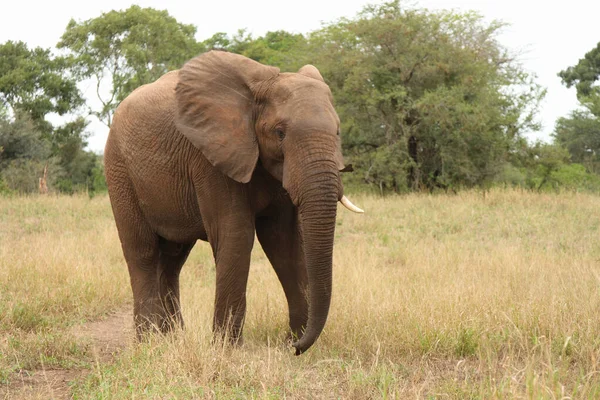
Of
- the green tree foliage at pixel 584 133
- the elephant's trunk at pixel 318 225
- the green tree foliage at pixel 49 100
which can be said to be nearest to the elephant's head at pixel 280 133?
the elephant's trunk at pixel 318 225

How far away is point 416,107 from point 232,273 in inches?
638

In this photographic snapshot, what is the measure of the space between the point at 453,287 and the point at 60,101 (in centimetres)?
3316

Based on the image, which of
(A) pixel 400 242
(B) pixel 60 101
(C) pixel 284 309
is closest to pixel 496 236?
(A) pixel 400 242

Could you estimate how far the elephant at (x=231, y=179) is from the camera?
189 inches

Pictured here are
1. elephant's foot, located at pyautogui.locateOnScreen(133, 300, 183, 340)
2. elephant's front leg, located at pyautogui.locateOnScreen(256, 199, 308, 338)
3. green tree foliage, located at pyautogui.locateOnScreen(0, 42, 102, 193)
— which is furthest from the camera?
green tree foliage, located at pyautogui.locateOnScreen(0, 42, 102, 193)

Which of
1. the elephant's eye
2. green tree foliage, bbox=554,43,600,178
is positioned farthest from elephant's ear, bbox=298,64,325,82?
green tree foliage, bbox=554,43,600,178

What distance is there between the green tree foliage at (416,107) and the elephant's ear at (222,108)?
1582 centimetres

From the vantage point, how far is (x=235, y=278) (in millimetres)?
5352

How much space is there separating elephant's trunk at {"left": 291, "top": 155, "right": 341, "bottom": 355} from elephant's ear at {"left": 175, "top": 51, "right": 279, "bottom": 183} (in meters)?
0.51

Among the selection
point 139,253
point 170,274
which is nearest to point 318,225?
point 139,253

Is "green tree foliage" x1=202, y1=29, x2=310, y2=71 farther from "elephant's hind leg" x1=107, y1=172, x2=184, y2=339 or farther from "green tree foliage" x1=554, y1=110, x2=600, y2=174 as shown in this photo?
"elephant's hind leg" x1=107, y1=172, x2=184, y2=339

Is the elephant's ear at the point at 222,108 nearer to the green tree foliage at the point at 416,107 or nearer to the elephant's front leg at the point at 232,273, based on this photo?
Answer: the elephant's front leg at the point at 232,273

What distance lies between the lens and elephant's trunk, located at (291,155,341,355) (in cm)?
470

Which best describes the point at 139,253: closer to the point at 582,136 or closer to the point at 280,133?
the point at 280,133
